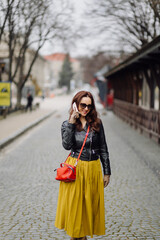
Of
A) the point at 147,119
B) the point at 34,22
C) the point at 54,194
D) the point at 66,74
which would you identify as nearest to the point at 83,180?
the point at 54,194

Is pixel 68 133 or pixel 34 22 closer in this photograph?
pixel 68 133

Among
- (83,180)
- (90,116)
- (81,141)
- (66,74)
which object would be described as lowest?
(83,180)

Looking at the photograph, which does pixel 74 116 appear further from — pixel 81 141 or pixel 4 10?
pixel 4 10

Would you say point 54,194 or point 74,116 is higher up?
point 74,116

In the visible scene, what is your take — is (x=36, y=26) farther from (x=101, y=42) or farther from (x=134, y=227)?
(x=134, y=227)

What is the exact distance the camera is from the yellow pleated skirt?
385 cm

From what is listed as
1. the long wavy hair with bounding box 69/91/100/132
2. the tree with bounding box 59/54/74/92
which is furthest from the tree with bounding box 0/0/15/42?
the tree with bounding box 59/54/74/92

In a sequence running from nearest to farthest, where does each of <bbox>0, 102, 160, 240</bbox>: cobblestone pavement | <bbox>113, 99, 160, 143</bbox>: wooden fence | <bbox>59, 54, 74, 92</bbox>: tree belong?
1. <bbox>0, 102, 160, 240</bbox>: cobblestone pavement
2. <bbox>113, 99, 160, 143</bbox>: wooden fence
3. <bbox>59, 54, 74, 92</bbox>: tree

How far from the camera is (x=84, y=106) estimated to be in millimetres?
3850

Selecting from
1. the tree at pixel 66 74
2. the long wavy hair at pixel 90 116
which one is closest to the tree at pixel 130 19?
the long wavy hair at pixel 90 116

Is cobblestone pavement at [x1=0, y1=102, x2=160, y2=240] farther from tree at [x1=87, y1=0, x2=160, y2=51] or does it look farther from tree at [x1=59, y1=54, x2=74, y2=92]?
tree at [x1=59, y1=54, x2=74, y2=92]

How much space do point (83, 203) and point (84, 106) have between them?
3.01 ft

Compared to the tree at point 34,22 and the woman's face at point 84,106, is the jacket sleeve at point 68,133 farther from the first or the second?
the tree at point 34,22

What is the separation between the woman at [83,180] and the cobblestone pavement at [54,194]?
76 cm
